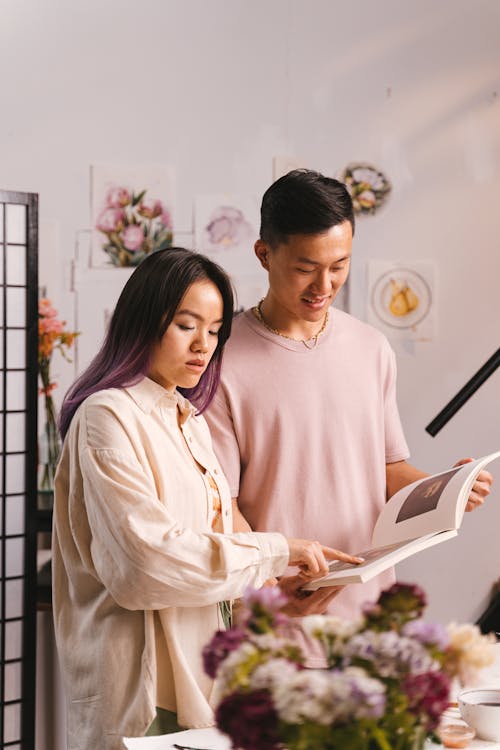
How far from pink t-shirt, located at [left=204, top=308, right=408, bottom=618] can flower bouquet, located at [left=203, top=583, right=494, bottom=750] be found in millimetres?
1063

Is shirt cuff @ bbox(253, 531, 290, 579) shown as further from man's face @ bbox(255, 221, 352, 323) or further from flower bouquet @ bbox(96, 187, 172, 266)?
flower bouquet @ bbox(96, 187, 172, 266)

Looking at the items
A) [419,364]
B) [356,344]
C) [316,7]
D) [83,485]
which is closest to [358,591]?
[356,344]

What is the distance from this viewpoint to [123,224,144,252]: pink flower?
125 inches

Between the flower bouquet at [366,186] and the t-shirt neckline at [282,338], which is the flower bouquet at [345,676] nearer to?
the t-shirt neckline at [282,338]

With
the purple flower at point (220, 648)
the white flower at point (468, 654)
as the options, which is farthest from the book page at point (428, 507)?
the purple flower at point (220, 648)

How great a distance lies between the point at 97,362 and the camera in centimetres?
167

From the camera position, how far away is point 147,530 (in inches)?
57.3

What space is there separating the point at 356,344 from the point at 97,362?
66 cm

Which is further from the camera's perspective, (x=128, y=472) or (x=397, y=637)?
(x=128, y=472)

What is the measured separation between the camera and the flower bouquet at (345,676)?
0.80m

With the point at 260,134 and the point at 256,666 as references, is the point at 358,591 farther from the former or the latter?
the point at 260,134

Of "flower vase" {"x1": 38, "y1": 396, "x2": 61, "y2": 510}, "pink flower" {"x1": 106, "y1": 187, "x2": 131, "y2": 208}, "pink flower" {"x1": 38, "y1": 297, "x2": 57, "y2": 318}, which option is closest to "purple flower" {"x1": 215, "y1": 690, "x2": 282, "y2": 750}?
"flower vase" {"x1": 38, "y1": 396, "x2": 61, "y2": 510}

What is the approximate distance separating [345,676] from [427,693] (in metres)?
0.09

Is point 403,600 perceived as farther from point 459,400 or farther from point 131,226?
point 131,226
